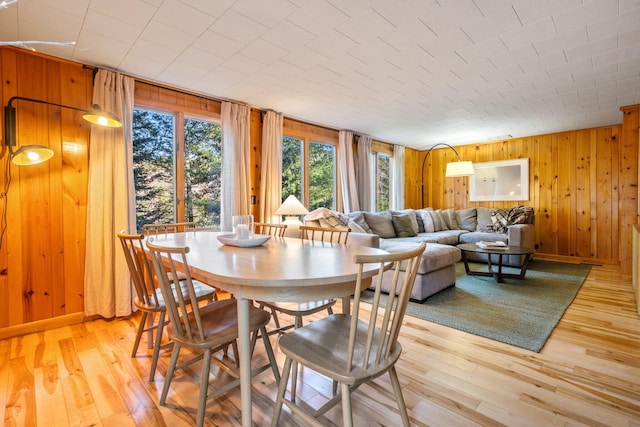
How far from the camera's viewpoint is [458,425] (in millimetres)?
1403

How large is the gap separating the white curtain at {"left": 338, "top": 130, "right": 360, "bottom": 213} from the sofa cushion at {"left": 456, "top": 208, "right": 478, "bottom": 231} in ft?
7.51

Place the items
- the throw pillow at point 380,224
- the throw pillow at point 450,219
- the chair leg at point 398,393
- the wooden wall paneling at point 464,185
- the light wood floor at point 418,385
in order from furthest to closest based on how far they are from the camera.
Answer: the wooden wall paneling at point 464,185, the throw pillow at point 450,219, the throw pillow at point 380,224, the light wood floor at point 418,385, the chair leg at point 398,393

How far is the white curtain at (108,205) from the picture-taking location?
2.70m

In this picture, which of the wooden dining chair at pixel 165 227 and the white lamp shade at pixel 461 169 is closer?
the wooden dining chair at pixel 165 227

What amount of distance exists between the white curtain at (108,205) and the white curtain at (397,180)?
188 inches

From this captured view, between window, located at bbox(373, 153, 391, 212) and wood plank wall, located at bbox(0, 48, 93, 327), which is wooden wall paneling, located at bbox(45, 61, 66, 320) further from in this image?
window, located at bbox(373, 153, 391, 212)

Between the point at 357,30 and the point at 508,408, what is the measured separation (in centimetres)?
250

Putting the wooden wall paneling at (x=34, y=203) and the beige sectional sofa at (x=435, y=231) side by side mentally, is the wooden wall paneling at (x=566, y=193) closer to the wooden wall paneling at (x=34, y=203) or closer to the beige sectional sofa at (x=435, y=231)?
the beige sectional sofa at (x=435, y=231)

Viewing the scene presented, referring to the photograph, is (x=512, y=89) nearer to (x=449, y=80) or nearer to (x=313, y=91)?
(x=449, y=80)

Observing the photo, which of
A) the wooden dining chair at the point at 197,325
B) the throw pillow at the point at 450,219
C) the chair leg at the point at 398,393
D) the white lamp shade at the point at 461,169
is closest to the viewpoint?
the chair leg at the point at 398,393

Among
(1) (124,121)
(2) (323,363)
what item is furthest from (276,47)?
(2) (323,363)

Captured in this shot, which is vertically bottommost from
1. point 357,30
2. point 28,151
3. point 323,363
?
point 323,363

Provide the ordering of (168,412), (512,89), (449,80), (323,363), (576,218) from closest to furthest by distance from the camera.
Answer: (323,363) < (168,412) < (449,80) < (512,89) < (576,218)

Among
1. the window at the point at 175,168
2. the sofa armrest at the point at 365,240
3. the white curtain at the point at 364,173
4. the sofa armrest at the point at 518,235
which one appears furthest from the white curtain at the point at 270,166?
the sofa armrest at the point at 518,235
